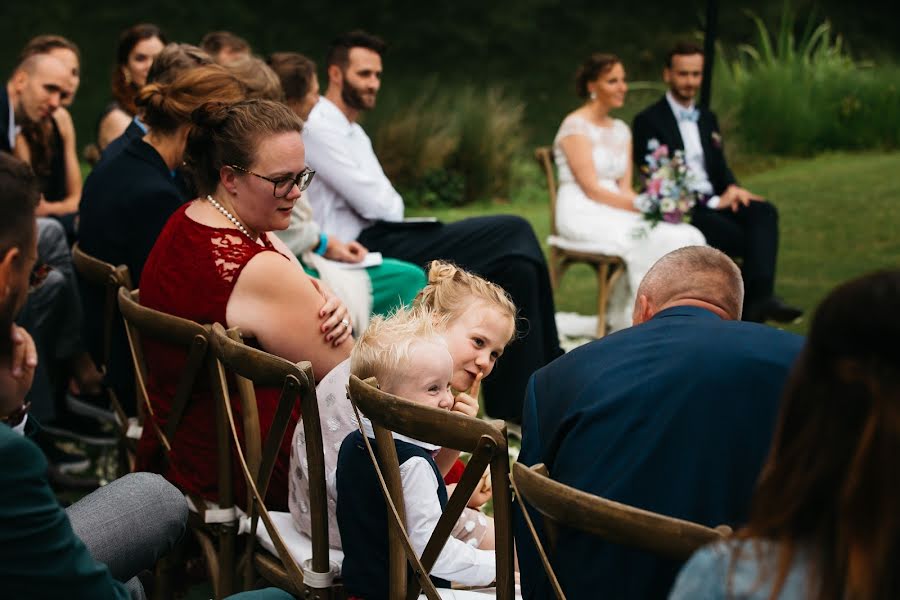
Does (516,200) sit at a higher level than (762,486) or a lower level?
lower

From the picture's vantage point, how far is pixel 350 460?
2.51 metres

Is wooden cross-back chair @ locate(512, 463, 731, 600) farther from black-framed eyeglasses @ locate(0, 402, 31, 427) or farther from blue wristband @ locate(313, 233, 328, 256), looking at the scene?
blue wristband @ locate(313, 233, 328, 256)

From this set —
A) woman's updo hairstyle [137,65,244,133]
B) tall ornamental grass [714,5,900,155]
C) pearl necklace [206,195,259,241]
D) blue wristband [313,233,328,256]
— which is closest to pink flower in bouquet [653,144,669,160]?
blue wristband [313,233,328,256]

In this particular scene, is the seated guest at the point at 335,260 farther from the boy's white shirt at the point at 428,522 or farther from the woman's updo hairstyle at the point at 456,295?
the boy's white shirt at the point at 428,522

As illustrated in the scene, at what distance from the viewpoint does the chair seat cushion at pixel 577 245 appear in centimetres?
701

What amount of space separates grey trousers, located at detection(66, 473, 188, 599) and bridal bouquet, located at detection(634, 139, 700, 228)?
15.1 feet

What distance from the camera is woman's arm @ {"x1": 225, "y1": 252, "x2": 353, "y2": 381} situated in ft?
10.1

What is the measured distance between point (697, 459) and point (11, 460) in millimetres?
1101

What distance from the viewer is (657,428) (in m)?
2.07

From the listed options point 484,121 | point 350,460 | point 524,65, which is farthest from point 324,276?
point 524,65

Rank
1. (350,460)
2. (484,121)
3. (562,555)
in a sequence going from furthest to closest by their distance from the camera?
(484,121) < (350,460) < (562,555)

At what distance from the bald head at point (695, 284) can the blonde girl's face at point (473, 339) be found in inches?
28.7

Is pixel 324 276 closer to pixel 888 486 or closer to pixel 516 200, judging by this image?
pixel 888 486

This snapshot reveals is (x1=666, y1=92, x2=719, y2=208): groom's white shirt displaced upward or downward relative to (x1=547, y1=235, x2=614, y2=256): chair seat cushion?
upward
